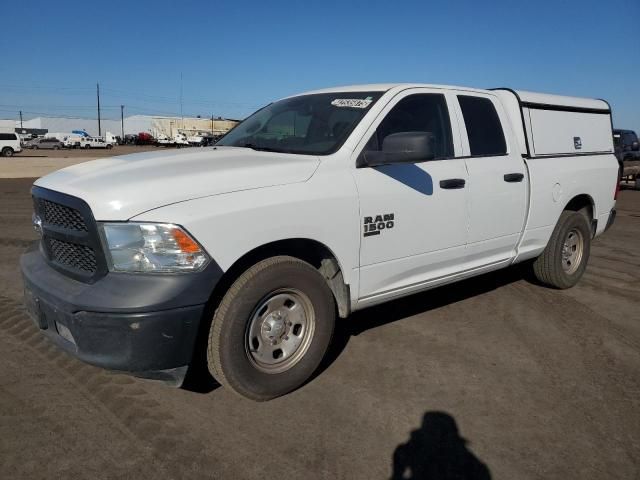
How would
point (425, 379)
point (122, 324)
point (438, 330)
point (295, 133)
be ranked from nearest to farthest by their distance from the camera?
point (122, 324) < point (425, 379) < point (295, 133) < point (438, 330)

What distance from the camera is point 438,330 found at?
439 centimetres

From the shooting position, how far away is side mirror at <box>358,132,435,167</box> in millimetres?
3293

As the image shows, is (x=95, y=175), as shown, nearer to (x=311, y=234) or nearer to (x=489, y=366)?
(x=311, y=234)

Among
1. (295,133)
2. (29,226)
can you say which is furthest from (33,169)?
(295,133)

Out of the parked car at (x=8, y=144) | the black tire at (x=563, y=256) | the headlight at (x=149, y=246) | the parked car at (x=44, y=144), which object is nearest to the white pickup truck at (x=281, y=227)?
the headlight at (x=149, y=246)

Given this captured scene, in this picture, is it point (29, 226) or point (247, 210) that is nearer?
point (247, 210)

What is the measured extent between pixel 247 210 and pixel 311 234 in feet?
1.53

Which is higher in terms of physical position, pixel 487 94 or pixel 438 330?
pixel 487 94

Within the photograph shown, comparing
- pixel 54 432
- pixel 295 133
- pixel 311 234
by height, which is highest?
pixel 295 133

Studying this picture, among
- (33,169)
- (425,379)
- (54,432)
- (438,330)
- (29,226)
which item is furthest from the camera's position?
(33,169)

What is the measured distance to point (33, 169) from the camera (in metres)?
23.0

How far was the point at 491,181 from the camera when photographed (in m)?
4.29

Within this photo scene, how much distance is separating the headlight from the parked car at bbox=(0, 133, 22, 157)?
4487 centimetres

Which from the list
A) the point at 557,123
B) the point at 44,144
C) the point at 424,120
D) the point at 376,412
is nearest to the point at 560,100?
the point at 557,123
